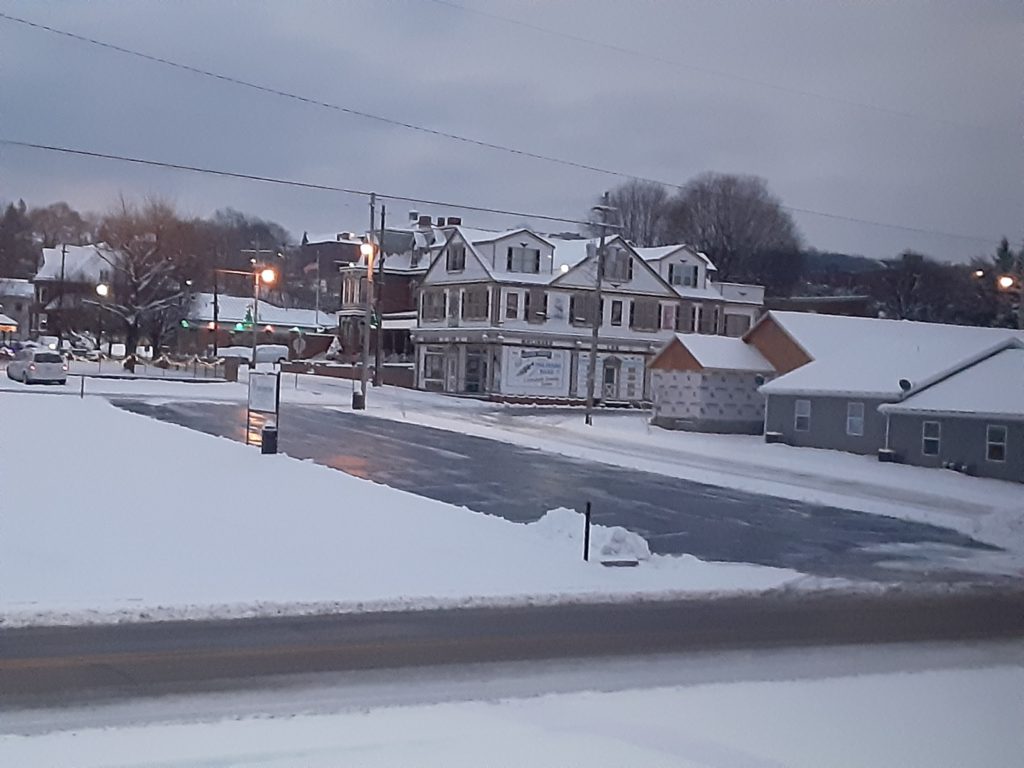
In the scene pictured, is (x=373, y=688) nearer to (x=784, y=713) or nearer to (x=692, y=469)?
(x=784, y=713)

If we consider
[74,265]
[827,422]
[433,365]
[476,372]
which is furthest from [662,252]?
[74,265]

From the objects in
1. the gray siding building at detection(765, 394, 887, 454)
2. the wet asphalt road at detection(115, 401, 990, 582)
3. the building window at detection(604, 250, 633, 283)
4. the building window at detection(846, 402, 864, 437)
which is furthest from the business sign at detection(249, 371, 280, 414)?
the building window at detection(604, 250, 633, 283)

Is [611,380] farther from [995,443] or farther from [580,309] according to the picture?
[995,443]

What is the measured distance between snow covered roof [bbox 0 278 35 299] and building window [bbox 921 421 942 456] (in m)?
108

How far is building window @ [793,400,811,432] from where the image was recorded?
143 feet

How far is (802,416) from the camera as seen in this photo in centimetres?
4394

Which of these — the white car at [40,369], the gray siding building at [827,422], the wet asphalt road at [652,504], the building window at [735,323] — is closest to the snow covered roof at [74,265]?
the white car at [40,369]

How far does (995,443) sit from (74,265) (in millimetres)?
86866

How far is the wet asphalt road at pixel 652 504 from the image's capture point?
2002 centimetres

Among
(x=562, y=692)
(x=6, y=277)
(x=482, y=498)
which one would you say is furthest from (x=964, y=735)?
(x=6, y=277)

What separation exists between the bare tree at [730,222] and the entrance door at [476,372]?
1599cm

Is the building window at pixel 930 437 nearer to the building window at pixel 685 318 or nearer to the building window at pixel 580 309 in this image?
the building window at pixel 580 309

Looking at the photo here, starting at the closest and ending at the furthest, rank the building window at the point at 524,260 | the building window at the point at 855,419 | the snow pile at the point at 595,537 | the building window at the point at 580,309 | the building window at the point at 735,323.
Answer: the snow pile at the point at 595,537, the building window at the point at 855,419, the building window at the point at 524,260, the building window at the point at 580,309, the building window at the point at 735,323

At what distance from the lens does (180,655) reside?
10.9 metres
